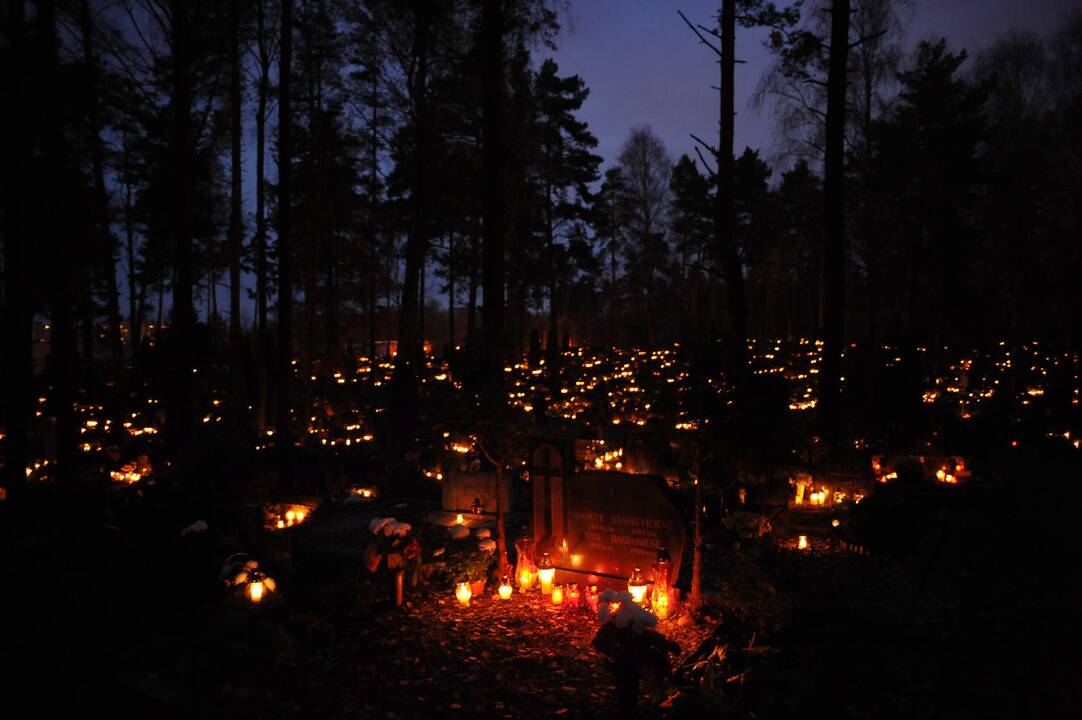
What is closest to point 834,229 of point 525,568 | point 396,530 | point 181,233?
point 525,568

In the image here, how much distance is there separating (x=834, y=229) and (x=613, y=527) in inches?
284

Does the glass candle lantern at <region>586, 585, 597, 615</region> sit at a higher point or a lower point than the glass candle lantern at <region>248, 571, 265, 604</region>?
lower

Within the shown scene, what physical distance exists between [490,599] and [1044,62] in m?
→ 36.3

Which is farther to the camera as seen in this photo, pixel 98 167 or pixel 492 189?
pixel 98 167

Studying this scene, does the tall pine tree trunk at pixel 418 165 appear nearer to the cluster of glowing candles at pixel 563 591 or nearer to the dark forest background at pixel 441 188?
the dark forest background at pixel 441 188

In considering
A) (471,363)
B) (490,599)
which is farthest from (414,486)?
(490,599)

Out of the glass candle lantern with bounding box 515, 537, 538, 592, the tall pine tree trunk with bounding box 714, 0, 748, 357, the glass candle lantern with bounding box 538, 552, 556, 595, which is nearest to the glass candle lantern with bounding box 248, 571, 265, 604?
the glass candle lantern with bounding box 515, 537, 538, 592

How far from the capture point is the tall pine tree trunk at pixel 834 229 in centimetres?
1158

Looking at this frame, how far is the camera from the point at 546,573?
319 inches

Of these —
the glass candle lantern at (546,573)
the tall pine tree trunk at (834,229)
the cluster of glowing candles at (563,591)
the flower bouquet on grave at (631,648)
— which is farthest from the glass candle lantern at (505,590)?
the tall pine tree trunk at (834,229)

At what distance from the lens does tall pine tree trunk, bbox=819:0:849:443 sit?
456 inches

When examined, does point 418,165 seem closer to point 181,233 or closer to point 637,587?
point 181,233

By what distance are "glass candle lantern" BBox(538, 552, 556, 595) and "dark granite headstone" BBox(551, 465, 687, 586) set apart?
0.20m

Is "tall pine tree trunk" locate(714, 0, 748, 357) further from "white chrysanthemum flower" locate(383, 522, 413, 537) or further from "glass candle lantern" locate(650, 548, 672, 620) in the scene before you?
"white chrysanthemum flower" locate(383, 522, 413, 537)
